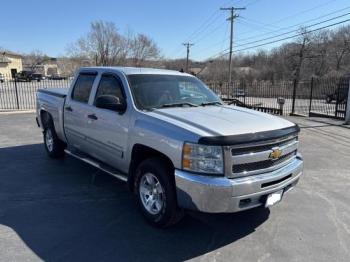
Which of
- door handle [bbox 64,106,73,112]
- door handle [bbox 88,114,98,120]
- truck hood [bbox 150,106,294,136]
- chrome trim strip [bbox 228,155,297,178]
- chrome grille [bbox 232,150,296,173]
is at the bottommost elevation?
chrome trim strip [bbox 228,155,297,178]

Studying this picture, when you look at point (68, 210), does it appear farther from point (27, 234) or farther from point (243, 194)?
point (243, 194)

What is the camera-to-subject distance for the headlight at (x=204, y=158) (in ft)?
11.3

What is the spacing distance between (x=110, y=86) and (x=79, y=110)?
874mm

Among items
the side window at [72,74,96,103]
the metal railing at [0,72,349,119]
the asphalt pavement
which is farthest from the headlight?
the metal railing at [0,72,349,119]

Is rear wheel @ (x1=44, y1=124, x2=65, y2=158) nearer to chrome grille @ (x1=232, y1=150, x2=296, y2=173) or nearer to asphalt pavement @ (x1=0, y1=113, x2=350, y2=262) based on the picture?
asphalt pavement @ (x1=0, y1=113, x2=350, y2=262)

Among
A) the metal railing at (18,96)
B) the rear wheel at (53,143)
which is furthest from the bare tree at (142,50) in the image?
the rear wheel at (53,143)

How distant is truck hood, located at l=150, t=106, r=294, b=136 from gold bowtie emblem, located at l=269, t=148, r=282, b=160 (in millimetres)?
239

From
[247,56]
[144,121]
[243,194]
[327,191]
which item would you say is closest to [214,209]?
[243,194]

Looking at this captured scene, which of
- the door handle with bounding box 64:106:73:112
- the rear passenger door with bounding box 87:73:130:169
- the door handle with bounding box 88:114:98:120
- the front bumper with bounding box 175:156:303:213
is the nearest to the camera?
the front bumper with bounding box 175:156:303:213

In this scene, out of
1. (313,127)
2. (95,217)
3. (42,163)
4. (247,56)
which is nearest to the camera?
(95,217)

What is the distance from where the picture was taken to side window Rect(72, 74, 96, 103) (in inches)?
220

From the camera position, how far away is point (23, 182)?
18.7 ft

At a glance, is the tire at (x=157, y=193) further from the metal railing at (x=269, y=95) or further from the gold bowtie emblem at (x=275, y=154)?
the metal railing at (x=269, y=95)

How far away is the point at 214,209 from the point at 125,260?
1003 mm
